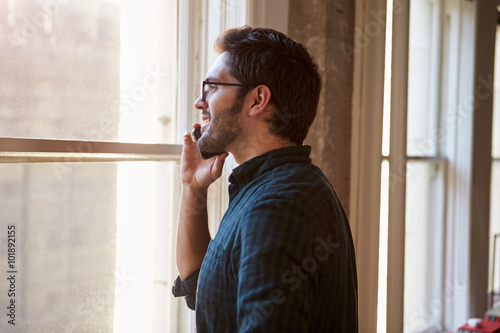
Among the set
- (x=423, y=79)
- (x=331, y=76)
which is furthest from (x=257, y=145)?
(x=423, y=79)

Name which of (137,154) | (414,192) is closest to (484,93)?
(414,192)

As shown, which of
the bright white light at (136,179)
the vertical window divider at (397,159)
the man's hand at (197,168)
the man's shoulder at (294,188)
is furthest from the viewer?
the vertical window divider at (397,159)

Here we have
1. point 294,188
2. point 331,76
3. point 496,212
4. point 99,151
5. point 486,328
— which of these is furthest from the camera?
point 496,212

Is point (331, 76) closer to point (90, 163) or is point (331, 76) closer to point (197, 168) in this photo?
point (197, 168)

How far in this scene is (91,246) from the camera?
1568 millimetres

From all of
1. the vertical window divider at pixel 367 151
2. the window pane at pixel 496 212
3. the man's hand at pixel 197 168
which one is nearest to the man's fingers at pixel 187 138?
the man's hand at pixel 197 168

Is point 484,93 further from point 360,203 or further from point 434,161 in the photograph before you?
point 360,203

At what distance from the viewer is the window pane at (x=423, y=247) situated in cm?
324

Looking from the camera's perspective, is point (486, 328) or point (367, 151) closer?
point (367, 151)

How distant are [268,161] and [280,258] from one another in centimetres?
31

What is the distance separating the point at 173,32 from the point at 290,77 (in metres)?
0.69

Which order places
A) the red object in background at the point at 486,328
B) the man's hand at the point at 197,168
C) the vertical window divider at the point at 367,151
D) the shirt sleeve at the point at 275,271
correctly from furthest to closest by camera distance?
the red object in background at the point at 486,328 → the vertical window divider at the point at 367,151 → the man's hand at the point at 197,168 → the shirt sleeve at the point at 275,271

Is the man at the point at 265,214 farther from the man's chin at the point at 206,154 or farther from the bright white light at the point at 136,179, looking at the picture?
the bright white light at the point at 136,179

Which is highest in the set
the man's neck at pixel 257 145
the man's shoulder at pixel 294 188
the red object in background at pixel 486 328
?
the man's neck at pixel 257 145
